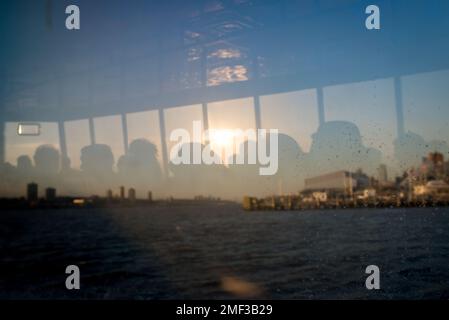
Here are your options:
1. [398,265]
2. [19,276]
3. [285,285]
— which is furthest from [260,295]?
[19,276]

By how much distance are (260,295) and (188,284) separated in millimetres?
959

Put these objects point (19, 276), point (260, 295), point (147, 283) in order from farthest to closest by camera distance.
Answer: point (19, 276) < point (147, 283) < point (260, 295)

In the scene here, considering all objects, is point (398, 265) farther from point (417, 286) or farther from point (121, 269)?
point (121, 269)

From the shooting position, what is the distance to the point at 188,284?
16.8 ft

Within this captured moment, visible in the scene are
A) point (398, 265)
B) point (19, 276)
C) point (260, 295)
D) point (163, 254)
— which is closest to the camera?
point (260, 295)
